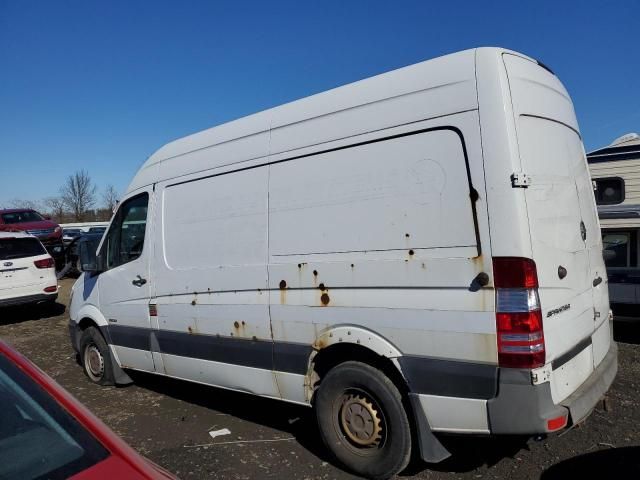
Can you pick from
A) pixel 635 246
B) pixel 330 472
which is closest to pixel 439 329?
pixel 330 472

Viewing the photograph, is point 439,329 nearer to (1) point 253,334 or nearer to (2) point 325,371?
(2) point 325,371

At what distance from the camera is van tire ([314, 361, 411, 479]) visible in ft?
10.9

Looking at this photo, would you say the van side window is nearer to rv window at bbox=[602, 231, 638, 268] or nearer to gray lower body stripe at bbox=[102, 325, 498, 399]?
gray lower body stripe at bbox=[102, 325, 498, 399]

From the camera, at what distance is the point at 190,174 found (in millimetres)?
4758

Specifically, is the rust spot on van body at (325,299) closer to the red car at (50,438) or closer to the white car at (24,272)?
the red car at (50,438)

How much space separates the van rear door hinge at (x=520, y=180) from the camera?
2885 millimetres

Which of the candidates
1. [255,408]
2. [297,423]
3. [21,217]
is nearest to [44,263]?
[255,408]

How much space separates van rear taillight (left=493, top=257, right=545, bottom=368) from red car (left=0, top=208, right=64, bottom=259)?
1696 centimetres

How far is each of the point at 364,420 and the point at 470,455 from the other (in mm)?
922

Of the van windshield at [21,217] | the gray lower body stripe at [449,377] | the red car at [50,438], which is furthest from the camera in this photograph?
the van windshield at [21,217]

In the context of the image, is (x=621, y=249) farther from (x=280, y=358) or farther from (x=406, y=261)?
(x=280, y=358)

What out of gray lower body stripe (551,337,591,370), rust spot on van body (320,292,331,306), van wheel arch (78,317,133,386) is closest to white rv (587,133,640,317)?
gray lower body stripe (551,337,591,370)

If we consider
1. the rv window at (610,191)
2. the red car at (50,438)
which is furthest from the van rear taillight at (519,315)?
the rv window at (610,191)

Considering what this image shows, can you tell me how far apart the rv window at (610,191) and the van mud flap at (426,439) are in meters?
5.64
